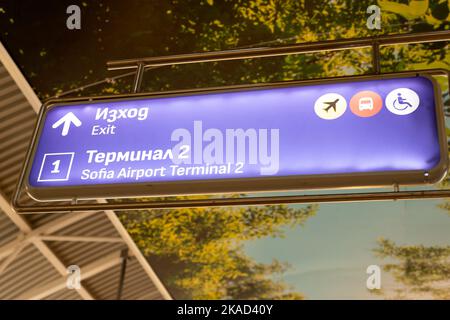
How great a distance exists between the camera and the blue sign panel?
6.82ft

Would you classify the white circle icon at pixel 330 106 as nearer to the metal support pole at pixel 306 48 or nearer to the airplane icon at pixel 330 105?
the airplane icon at pixel 330 105

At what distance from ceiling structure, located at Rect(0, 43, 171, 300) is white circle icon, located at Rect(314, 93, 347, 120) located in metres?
2.98

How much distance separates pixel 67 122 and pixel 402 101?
55.8 inches

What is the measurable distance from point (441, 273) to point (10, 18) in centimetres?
482

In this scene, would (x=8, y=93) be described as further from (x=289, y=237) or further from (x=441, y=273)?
(x=441, y=273)

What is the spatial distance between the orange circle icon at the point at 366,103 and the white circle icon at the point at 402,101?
0.04 metres

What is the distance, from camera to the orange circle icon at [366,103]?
220 cm

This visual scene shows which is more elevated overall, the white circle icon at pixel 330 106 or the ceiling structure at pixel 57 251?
the ceiling structure at pixel 57 251

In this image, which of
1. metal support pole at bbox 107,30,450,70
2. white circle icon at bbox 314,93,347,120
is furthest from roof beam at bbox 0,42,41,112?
white circle icon at bbox 314,93,347,120

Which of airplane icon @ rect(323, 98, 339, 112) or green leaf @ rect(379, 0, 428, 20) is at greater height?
green leaf @ rect(379, 0, 428, 20)

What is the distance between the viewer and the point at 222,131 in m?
2.28

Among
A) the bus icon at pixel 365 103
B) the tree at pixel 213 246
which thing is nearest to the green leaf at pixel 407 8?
the bus icon at pixel 365 103

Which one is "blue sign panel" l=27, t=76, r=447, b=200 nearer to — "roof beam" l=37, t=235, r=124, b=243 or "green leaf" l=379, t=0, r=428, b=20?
"green leaf" l=379, t=0, r=428, b=20
